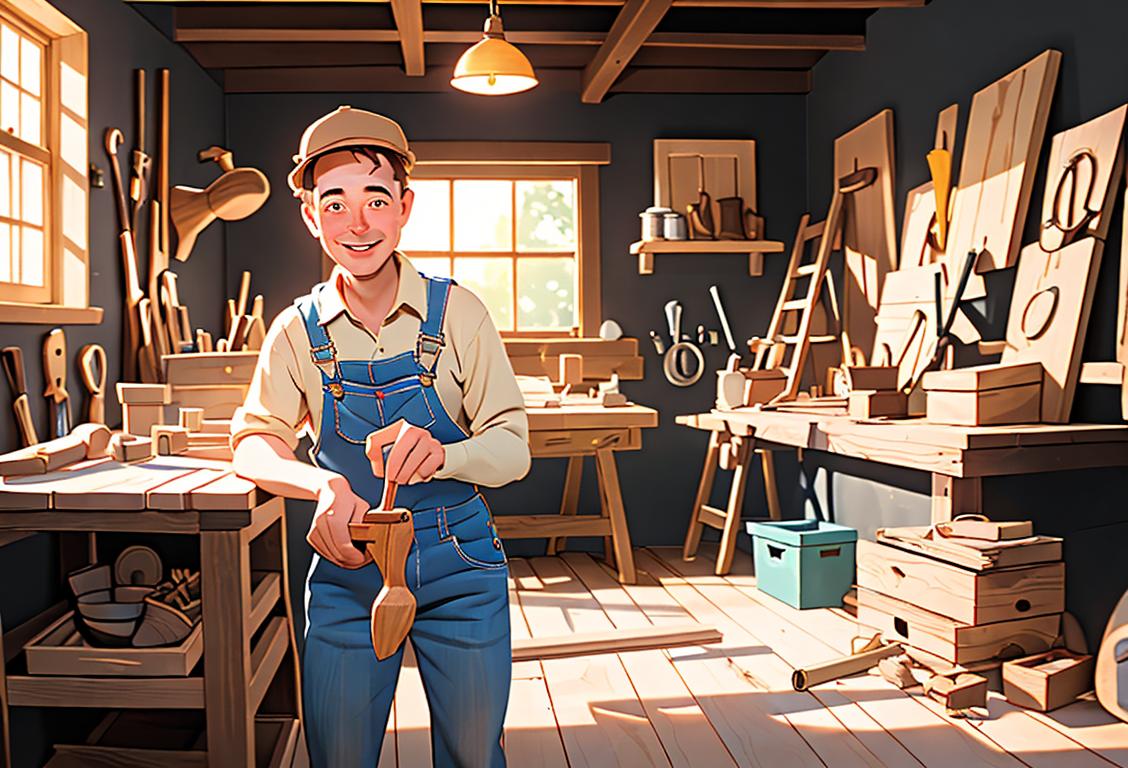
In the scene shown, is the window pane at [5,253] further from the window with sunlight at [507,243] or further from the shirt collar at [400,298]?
the window with sunlight at [507,243]

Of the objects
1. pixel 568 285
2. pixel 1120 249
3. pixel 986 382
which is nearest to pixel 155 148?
pixel 568 285

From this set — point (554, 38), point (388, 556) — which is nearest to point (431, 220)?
point (554, 38)

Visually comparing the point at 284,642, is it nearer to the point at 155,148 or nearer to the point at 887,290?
the point at 155,148

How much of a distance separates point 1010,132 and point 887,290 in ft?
3.33

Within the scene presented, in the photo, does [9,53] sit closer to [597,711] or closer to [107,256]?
[107,256]

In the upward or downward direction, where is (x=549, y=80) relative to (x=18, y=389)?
upward

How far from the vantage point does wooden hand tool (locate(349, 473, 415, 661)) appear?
1686 mm

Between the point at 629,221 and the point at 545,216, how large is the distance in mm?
516

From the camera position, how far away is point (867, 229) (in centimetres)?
Answer: 549

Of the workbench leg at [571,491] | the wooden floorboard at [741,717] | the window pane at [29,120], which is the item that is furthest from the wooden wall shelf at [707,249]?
the window pane at [29,120]

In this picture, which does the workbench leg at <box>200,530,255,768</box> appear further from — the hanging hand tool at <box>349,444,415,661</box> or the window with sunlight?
the window with sunlight

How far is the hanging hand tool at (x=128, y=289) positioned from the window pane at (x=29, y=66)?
469 mm

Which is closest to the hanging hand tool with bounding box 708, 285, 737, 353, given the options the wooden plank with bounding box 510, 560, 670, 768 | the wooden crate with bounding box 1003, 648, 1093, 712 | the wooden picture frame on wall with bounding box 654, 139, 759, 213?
the wooden picture frame on wall with bounding box 654, 139, 759, 213

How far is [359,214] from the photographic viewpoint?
1881 millimetres
